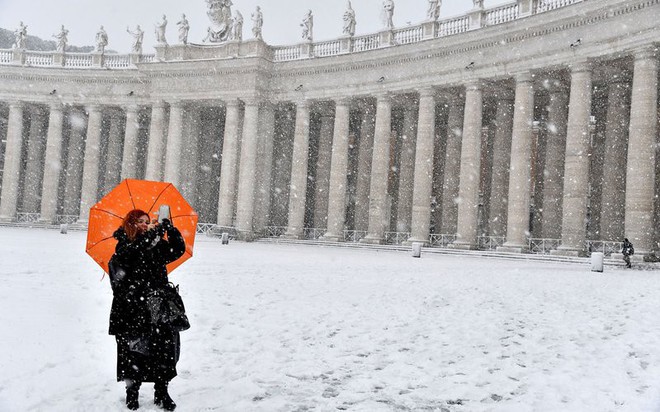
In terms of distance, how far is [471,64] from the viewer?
133ft

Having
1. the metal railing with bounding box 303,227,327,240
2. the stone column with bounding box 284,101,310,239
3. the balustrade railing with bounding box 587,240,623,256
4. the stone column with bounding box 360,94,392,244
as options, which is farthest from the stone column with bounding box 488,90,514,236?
the metal railing with bounding box 303,227,327,240

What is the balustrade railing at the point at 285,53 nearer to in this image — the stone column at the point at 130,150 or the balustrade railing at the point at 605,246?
the stone column at the point at 130,150

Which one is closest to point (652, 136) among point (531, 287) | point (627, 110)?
point (627, 110)

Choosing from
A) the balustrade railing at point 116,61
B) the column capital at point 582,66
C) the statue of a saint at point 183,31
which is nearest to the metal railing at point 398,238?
the column capital at point 582,66

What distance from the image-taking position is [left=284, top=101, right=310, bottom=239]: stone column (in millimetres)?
49594

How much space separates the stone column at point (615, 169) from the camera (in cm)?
3697

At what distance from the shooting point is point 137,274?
766 centimetres

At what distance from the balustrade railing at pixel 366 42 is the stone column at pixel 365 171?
15.6 ft

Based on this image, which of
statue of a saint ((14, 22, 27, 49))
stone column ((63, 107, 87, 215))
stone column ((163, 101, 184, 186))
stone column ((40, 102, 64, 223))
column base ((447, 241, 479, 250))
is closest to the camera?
column base ((447, 241, 479, 250))

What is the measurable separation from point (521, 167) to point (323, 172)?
19.9m

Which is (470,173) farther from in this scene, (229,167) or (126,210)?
(126,210)

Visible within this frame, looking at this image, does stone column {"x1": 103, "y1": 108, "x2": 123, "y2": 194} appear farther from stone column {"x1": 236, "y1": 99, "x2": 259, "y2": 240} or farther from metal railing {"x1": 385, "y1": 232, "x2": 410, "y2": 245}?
metal railing {"x1": 385, "y1": 232, "x2": 410, "y2": 245}

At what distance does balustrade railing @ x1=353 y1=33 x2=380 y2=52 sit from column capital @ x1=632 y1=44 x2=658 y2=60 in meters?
21.0

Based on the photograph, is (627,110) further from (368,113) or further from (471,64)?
(368,113)
